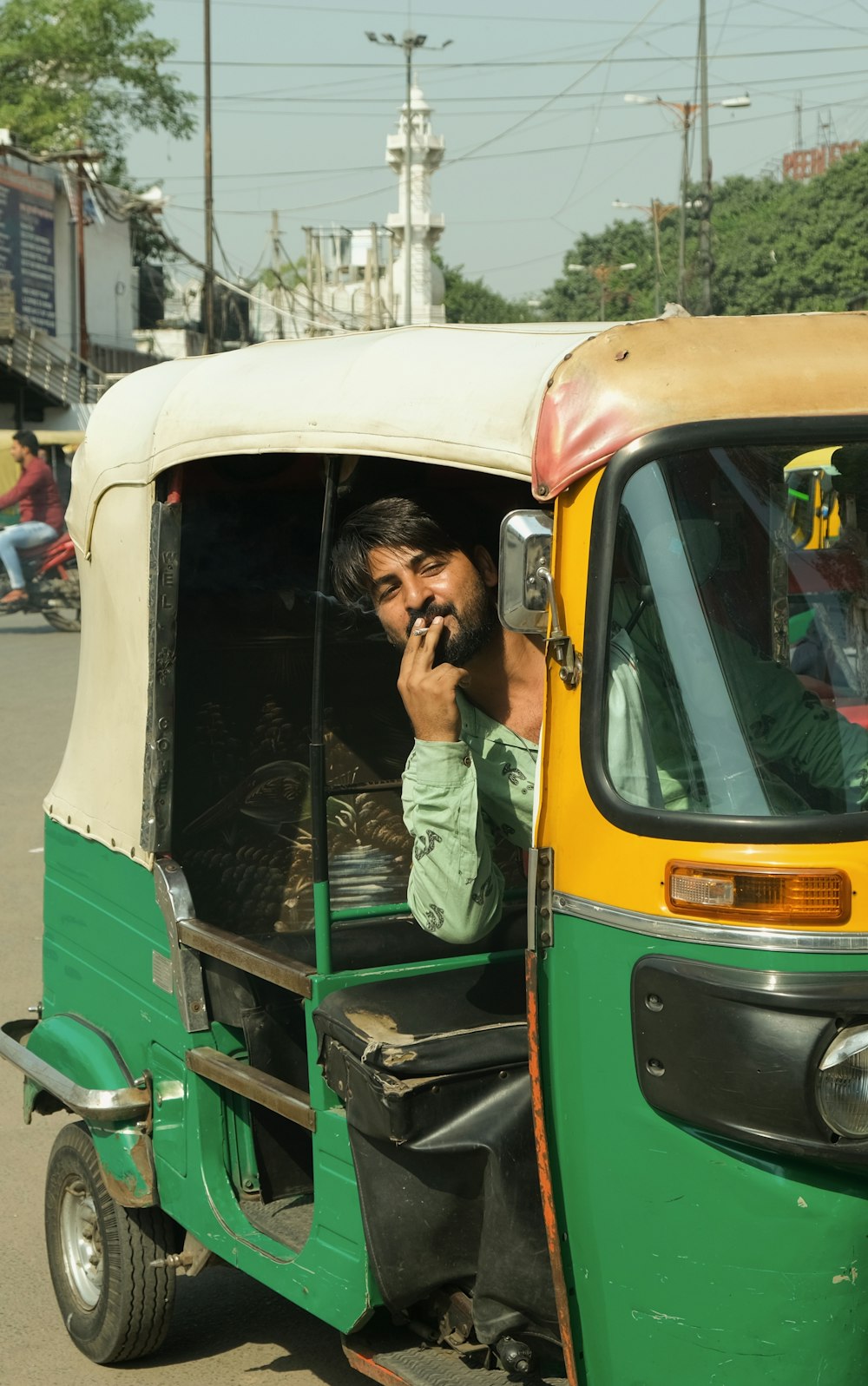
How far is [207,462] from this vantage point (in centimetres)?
351

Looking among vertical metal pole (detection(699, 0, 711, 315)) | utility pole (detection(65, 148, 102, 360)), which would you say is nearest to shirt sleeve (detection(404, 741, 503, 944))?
vertical metal pole (detection(699, 0, 711, 315))

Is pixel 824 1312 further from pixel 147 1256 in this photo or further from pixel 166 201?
pixel 166 201

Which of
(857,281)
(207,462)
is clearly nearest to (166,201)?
(857,281)

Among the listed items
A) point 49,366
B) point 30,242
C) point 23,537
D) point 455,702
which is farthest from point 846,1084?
point 30,242

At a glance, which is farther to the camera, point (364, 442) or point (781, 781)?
point (364, 442)

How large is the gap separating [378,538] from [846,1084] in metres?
1.35

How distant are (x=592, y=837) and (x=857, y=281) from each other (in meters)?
60.3

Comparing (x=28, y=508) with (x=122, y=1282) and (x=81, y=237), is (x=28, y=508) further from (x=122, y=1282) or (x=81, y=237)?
(x=81, y=237)

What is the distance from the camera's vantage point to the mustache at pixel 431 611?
283 centimetres

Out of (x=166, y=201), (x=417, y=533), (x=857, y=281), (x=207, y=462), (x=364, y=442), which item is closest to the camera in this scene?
(x=364, y=442)

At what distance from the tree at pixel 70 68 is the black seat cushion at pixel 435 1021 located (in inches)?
1874

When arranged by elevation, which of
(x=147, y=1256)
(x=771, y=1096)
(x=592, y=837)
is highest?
(x=592, y=837)

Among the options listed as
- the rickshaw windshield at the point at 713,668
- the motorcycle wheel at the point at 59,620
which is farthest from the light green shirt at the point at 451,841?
the motorcycle wheel at the point at 59,620

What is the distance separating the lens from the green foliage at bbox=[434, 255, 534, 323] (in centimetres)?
8500
